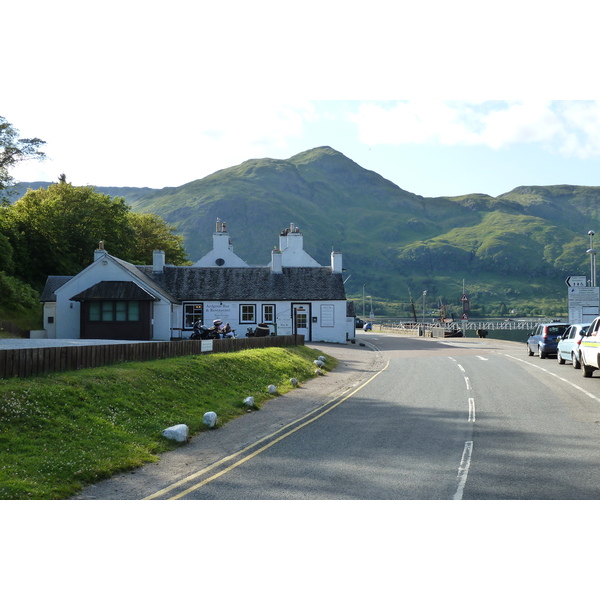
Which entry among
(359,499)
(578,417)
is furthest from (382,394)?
(359,499)

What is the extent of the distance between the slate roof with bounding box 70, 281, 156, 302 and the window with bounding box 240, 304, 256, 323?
10717 millimetres

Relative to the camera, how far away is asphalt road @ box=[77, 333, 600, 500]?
939 cm

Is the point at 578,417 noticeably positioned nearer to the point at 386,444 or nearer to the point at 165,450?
the point at 386,444

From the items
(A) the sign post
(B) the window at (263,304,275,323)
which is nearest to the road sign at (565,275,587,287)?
(A) the sign post

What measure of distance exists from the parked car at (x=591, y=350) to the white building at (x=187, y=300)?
25417 mm

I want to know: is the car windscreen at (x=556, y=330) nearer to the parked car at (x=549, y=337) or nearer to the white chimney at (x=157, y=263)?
the parked car at (x=549, y=337)

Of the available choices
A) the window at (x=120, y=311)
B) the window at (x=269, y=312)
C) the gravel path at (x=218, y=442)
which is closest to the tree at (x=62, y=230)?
the window at (x=120, y=311)

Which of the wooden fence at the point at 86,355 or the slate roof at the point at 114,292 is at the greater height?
the slate roof at the point at 114,292

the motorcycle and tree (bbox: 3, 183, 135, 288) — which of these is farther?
tree (bbox: 3, 183, 135, 288)

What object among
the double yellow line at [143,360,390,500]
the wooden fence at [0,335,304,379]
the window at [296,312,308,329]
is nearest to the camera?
the double yellow line at [143,360,390,500]

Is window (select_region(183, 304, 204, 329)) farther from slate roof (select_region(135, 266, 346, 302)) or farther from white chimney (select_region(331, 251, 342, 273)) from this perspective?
white chimney (select_region(331, 251, 342, 273))

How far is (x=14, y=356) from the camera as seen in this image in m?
14.3

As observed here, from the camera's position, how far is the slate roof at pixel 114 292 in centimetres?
4475

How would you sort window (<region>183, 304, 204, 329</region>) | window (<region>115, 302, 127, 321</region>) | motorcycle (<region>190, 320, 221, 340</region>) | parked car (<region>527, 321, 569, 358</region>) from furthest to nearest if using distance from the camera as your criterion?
window (<region>183, 304, 204, 329</region>) < window (<region>115, 302, 127, 321</region>) < parked car (<region>527, 321, 569, 358</region>) < motorcycle (<region>190, 320, 221, 340</region>)
